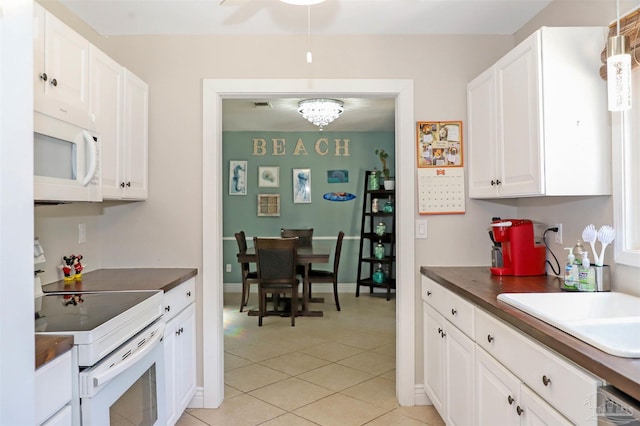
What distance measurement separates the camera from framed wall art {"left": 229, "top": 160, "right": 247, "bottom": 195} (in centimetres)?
640

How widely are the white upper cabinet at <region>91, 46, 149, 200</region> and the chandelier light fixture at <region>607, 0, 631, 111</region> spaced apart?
2.05 m

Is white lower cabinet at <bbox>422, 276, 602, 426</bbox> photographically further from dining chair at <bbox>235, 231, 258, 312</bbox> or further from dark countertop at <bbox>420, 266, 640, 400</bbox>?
dining chair at <bbox>235, 231, 258, 312</bbox>

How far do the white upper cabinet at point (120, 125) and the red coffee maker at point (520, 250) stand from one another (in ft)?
6.98

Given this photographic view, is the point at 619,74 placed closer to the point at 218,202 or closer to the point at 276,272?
the point at 218,202

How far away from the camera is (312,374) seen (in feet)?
11.0

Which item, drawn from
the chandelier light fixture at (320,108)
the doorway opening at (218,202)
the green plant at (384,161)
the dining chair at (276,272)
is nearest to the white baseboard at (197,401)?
the doorway opening at (218,202)

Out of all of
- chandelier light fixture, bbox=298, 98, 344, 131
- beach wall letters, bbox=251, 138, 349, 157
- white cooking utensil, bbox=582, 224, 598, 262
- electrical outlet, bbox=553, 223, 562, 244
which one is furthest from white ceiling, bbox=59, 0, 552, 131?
beach wall letters, bbox=251, 138, 349, 157

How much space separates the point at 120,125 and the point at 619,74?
2.31 metres

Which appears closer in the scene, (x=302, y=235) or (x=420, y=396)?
(x=420, y=396)

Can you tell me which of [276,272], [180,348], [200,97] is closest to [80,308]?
[180,348]

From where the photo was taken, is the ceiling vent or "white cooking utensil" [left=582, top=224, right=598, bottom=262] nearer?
"white cooking utensil" [left=582, top=224, right=598, bottom=262]

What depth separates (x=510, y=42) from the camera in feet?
9.20

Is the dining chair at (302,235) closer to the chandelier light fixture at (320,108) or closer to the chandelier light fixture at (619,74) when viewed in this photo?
the chandelier light fixture at (320,108)

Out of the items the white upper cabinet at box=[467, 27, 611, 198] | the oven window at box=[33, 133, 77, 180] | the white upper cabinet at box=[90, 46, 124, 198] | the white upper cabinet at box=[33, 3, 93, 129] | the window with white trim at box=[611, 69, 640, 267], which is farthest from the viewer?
the white upper cabinet at box=[90, 46, 124, 198]
